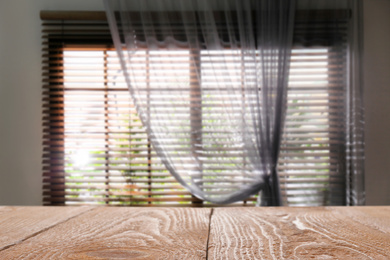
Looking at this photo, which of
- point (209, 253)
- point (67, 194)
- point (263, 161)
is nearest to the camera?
point (209, 253)

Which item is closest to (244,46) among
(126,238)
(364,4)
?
(364,4)

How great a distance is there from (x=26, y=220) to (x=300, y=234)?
377 mm

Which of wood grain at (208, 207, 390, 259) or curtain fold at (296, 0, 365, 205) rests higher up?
curtain fold at (296, 0, 365, 205)

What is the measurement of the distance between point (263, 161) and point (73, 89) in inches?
51.9

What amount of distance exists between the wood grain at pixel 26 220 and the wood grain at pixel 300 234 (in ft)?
0.72

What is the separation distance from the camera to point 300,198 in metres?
2.34

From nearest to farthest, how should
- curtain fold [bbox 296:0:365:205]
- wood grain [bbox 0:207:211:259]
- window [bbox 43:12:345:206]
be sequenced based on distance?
wood grain [bbox 0:207:211:259], curtain fold [bbox 296:0:365:205], window [bbox 43:12:345:206]

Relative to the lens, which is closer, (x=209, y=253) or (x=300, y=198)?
(x=209, y=253)

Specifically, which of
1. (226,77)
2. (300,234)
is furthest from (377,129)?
(300,234)

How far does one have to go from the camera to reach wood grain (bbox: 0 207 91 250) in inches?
18.1

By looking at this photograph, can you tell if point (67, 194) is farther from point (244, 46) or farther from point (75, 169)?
point (244, 46)

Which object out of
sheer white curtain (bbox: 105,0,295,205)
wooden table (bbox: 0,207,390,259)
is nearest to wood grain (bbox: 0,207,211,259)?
wooden table (bbox: 0,207,390,259)

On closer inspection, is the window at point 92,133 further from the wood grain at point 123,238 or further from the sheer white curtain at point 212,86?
the wood grain at point 123,238

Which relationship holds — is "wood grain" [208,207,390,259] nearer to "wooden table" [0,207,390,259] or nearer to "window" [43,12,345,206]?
"wooden table" [0,207,390,259]
